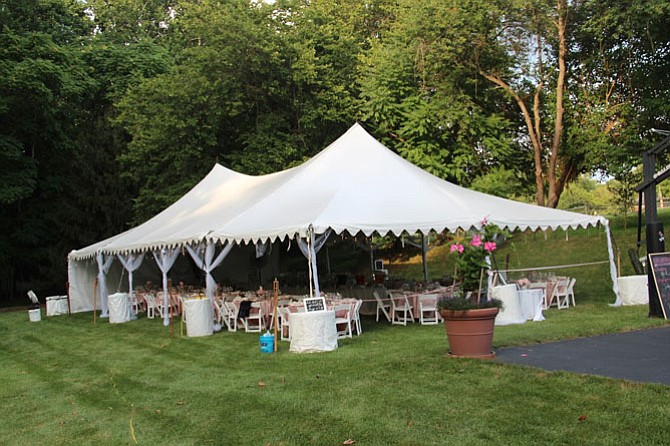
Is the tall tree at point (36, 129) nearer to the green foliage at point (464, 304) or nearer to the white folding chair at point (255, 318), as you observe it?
the white folding chair at point (255, 318)

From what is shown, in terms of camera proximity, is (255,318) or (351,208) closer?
(351,208)

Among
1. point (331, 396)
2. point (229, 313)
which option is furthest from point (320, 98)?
point (331, 396)

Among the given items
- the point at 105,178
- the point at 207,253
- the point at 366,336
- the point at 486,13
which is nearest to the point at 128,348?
the point at 207,253

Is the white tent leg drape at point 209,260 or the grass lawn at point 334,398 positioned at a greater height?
the white tent leg drape at point 209,260

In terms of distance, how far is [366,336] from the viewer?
1034 centimetres

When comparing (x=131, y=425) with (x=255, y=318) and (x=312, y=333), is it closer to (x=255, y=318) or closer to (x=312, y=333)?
(x=312, y=333)

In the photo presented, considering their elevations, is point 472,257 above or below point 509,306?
above

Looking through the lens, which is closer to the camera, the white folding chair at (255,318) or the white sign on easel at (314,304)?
the white sign on easel at (314,304)

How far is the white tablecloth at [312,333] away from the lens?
8.99 metres

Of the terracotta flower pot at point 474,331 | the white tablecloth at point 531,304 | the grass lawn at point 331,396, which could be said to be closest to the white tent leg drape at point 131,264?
the grass lawn at point 331,396

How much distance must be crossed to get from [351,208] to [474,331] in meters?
4.31

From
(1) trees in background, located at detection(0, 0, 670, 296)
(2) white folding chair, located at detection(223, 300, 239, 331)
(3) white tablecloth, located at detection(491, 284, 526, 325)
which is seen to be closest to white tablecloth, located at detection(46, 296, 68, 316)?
(1) trees in background, located at detection(0, 0, 670, 296)

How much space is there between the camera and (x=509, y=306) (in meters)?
10.5

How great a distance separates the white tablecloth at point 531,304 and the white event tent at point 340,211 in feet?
4.43
